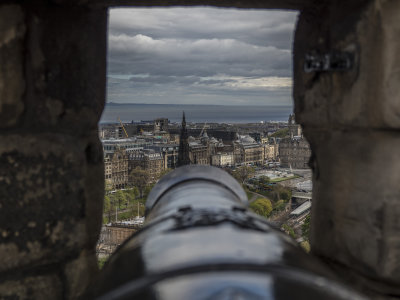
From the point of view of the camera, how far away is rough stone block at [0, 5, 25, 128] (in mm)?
1190

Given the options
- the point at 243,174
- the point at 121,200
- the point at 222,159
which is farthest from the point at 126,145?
the point at 121,200

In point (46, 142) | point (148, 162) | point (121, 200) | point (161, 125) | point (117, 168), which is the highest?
point (46, 142)

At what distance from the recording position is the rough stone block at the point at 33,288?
1291 mm

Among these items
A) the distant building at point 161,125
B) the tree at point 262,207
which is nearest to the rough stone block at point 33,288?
the tree at point 262,207

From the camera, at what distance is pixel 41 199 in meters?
1.31

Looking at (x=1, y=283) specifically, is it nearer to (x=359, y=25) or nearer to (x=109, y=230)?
(x=359, y=25)

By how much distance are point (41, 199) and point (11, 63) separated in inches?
14.4

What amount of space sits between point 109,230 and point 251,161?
102 ft

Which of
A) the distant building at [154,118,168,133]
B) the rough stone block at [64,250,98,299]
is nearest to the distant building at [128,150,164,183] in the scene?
Answer: the distant building at [154,118,168,133]

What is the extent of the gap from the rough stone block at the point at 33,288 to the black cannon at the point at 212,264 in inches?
19.1

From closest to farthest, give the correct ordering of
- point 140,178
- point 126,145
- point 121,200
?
point 121,200
point 140,178
point 126,145

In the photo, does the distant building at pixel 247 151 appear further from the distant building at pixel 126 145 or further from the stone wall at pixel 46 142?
the stone wall at pixel 46 142

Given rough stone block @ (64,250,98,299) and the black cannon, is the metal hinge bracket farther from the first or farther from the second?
rough stone block @ (64,250,98,299)

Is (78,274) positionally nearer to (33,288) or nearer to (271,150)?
(33,288)
